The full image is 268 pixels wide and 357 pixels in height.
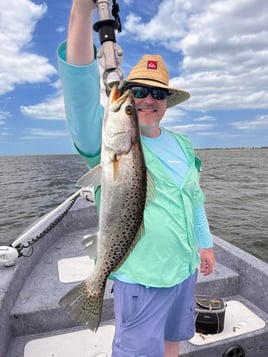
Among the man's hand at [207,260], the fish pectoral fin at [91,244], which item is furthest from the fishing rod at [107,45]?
the man's hand at [207,260]

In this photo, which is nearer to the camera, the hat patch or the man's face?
the man's face

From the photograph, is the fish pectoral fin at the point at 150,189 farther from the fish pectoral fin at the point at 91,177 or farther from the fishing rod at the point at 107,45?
the fishing rod at the point at 107,45

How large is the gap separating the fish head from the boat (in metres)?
2.65

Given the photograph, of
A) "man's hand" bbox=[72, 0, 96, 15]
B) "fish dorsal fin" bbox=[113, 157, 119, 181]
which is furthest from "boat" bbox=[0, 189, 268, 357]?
"man's hand" bbox=[72, 0, 96, 15]

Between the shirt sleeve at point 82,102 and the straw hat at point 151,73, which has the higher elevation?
the straw hat at point 151,73

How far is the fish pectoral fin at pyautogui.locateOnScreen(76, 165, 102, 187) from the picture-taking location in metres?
1.94

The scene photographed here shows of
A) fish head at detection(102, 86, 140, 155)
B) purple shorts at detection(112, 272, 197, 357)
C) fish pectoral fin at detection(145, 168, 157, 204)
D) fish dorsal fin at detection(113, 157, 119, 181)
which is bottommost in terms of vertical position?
purple shorts at detection(112, 272, 197, 357)

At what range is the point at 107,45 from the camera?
1.71 metres

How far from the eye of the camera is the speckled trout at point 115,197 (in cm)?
190

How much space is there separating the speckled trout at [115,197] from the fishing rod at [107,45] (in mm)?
136

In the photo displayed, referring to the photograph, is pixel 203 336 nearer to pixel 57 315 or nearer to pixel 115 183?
pixel 57 315

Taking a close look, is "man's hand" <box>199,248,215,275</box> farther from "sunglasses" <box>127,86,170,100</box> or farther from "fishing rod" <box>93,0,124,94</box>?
"fishing rod" <box>93,0,124,94</box>

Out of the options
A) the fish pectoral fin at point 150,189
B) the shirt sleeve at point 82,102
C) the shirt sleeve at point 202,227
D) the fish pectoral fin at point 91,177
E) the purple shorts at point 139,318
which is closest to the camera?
the shirt sleeve at point 82,102

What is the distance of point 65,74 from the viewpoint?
6.05ft
